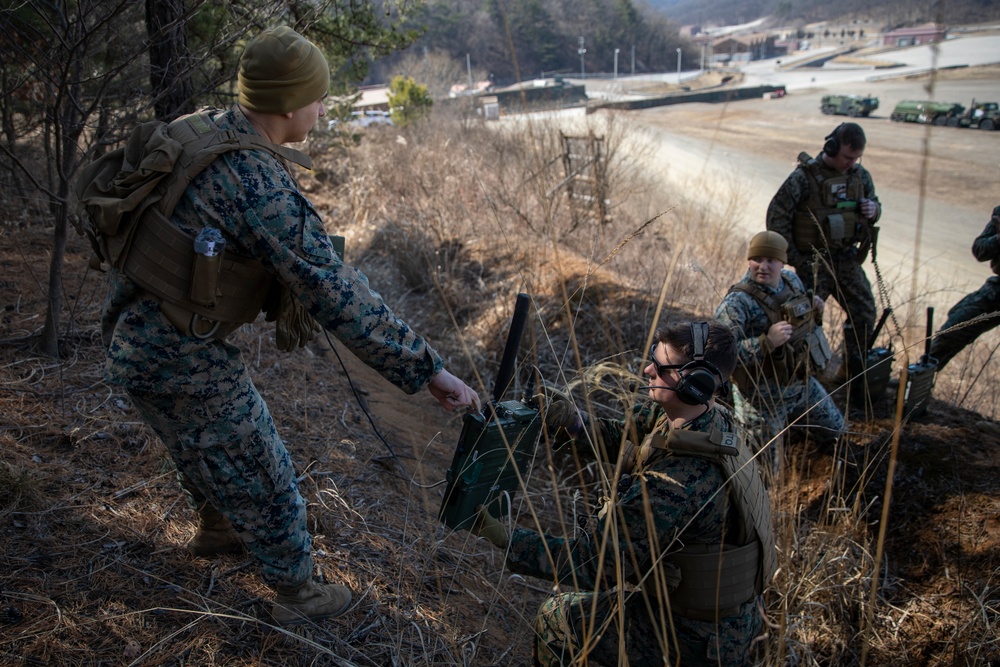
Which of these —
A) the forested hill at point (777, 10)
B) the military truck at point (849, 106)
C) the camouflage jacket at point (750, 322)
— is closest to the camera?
the camouflage jacket at point (750, 322)

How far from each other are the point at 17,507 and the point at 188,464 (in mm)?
896

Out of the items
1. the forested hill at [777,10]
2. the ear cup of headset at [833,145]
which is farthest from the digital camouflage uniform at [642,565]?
the forested hill at [777,10]

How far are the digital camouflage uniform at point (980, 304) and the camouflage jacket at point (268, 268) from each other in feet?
14.2

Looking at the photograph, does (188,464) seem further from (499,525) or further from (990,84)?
(990,84)

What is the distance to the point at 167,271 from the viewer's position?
186cm

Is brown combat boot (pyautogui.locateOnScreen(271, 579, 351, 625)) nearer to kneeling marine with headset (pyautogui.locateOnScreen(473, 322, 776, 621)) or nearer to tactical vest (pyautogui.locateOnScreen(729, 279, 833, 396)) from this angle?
kneeling marine with headset (pyautogui.locateOnScreen(473, 322, 776, 621))

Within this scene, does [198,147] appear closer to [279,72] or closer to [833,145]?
[279,72]

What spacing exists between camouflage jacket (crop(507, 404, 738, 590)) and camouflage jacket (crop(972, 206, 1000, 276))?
395 cm

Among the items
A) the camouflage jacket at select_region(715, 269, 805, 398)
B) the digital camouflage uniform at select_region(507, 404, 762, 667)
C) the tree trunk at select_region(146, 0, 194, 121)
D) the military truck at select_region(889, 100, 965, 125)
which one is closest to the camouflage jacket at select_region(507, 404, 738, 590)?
the digital camouflage uniform at select_region(507, 404, 762, 667)

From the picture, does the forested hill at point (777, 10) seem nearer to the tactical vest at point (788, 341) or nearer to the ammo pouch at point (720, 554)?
the tactical vest at point (788, 341)

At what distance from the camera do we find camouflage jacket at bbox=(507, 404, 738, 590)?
1883mm

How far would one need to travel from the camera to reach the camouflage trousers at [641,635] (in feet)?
6.59

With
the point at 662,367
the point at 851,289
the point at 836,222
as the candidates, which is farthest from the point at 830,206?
the point at 662,367

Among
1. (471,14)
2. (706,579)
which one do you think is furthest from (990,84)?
(706,579)
